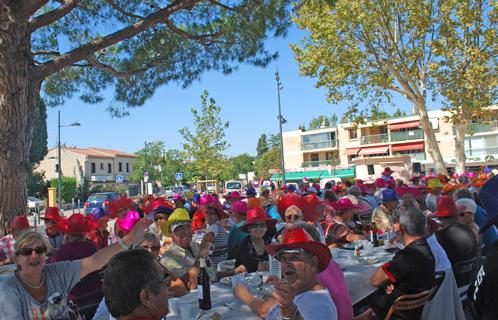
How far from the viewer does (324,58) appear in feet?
51.1

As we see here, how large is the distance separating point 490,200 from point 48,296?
9.44 feet

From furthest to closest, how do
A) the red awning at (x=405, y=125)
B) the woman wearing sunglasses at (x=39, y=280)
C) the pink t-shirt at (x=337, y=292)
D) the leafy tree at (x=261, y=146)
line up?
1. the leafy tree at (x=261, y=146)
2. the red awning at (x=405, y=125)
3. the woman wearing sunglasses at (x=39, y=280)
4. the pink t-shirt at (x=337, y=292)

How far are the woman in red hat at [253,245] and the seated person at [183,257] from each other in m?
0.27

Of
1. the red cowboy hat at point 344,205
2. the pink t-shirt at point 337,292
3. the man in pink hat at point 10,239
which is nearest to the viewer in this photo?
the pink t-shirt at point 337,292

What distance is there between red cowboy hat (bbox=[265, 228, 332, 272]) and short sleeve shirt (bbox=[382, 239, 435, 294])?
3.05 feet

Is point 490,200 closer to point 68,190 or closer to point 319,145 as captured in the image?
point 68,190

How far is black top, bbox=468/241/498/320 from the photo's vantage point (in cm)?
127

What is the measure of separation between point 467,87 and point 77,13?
13.6m

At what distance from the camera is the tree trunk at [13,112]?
601 cm

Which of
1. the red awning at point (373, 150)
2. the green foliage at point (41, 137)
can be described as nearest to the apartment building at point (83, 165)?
the green foliage at point (41, 137)

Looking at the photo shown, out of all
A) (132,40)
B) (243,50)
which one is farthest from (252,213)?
(132,40)

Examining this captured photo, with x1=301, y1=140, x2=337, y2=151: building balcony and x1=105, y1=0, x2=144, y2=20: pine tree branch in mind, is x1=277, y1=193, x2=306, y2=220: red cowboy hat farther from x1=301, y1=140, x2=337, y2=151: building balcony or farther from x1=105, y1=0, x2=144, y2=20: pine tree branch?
x1=301, y1=140, x2=337, y2=151: building balcony

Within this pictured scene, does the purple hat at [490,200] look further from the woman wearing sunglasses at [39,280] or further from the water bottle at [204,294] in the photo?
the woman wearing sunglasses at [39,280]

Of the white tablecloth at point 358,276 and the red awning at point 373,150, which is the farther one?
the red awning at point 373,150
